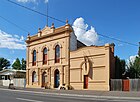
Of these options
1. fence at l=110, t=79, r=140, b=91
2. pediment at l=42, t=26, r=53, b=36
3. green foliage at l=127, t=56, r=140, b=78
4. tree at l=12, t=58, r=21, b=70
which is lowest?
fence at l=110, t=79, r=140, b=91

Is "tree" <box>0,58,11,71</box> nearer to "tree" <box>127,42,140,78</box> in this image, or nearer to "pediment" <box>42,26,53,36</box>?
"pediment" <box>42,26,53,36</box>

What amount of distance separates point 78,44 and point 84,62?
259 inches

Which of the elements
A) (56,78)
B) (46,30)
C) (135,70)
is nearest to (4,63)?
(46,30)

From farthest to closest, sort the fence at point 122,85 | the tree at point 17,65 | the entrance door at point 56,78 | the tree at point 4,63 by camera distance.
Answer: the tree at point 4,63
the tree at point 17,65
the entrance door at point 56,78
the fence at point 122,85

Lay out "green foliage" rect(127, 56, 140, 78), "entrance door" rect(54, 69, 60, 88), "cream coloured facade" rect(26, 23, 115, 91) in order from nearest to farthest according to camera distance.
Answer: "cream coloured facade" rect(26, 23, 115, 91)
"entrance door" rect(54, 69, 60, 88)
"green foliage" rect(127, 56, 140, 78)

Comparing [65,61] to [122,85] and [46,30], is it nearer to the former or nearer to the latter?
[46,30]

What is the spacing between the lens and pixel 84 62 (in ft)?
116

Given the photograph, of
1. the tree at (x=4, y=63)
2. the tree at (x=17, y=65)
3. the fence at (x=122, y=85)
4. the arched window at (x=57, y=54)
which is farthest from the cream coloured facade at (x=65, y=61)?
the tree at (x=4, y=63)

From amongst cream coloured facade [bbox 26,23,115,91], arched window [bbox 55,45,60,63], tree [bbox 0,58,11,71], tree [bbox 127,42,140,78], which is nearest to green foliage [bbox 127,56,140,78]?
tree [bbox 127,42,140,78]

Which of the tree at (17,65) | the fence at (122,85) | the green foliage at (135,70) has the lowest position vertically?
the fence at (122,85)

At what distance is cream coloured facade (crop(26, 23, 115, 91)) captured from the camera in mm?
33469

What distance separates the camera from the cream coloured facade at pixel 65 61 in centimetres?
3347

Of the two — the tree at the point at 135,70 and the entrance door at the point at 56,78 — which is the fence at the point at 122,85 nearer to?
the entrance door at the point at 56,78

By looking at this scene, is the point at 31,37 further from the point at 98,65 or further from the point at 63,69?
the point at 98,65
